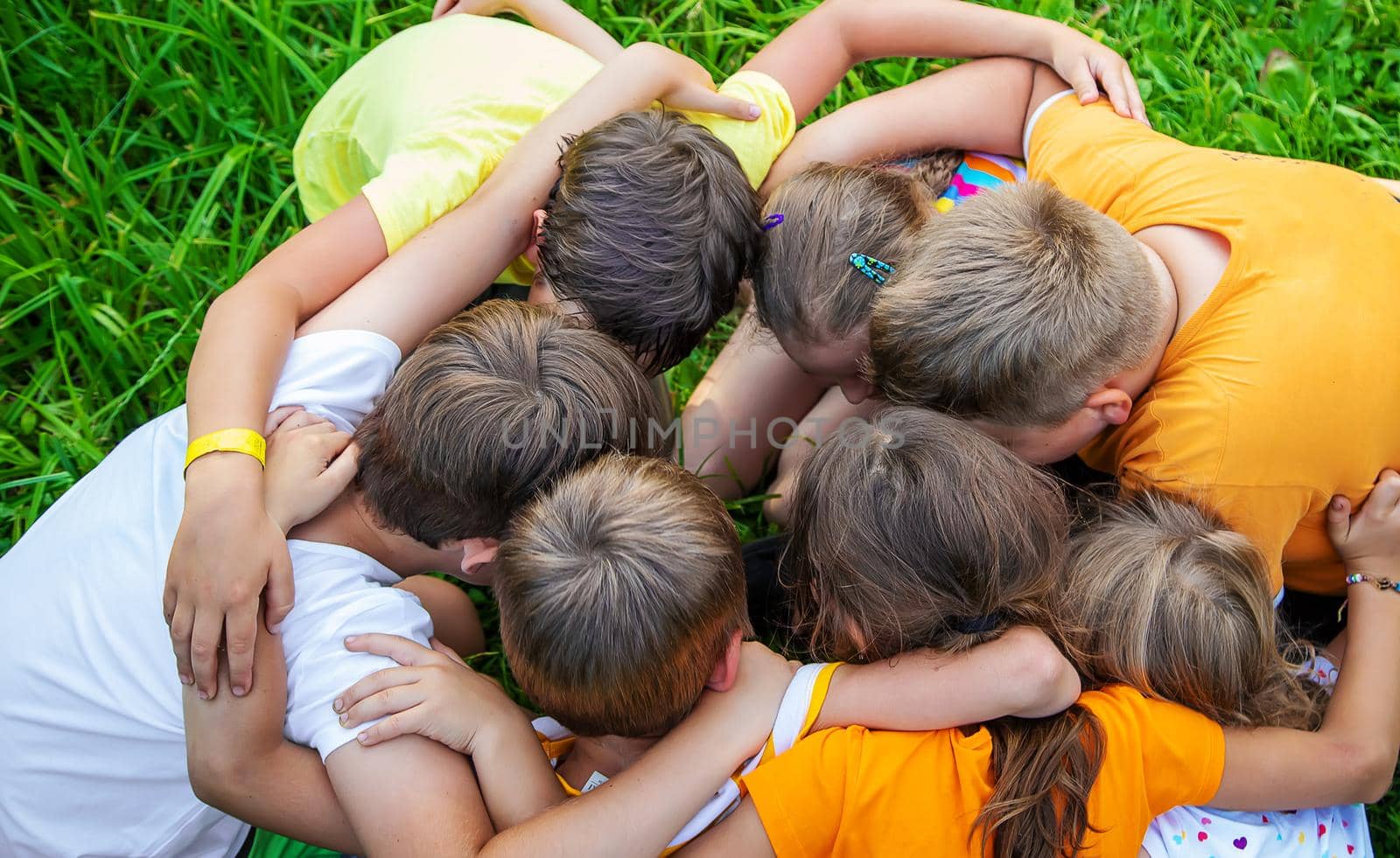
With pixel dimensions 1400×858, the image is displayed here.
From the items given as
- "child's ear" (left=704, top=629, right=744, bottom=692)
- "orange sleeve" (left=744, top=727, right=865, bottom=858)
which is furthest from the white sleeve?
"orange sleeve" (left=744, top=727, right=865, bottom=858)

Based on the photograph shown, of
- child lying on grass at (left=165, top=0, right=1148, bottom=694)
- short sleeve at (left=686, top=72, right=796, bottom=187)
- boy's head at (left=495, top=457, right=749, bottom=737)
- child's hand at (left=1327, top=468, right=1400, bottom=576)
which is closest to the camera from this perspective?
boy's head at (left=495, top=457, right=749, bottom=737)

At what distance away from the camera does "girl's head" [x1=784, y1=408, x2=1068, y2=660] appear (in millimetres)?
1722

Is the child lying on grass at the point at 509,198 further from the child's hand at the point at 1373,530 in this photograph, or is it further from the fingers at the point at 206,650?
the child's hand at the point at 1373,530

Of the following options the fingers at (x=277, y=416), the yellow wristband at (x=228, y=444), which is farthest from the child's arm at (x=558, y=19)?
the yellow wristband at (x=228, y=444)

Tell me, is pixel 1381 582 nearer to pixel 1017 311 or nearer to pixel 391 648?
pixel 1017 311

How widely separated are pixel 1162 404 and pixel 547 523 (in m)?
1.20

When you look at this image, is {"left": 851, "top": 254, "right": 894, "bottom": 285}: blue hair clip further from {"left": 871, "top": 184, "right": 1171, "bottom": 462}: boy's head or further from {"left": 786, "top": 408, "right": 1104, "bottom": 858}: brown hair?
{"left": 786, "top": 408, "right": 1104, "bottom": 858}: brown hair

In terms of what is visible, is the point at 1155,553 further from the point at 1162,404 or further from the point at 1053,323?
the point at 1053,323

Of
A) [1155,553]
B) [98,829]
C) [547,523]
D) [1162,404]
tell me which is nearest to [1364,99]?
[1162,404]

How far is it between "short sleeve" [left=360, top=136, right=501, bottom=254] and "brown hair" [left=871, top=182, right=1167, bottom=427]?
0.95 meters

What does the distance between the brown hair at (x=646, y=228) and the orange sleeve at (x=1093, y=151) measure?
73cm

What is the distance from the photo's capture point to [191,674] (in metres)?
1.73

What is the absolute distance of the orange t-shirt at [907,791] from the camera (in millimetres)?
1656

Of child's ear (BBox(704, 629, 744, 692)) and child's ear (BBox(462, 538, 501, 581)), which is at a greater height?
child's ear (BBox(462, 538, 501, 581))
